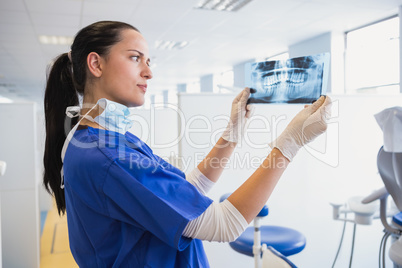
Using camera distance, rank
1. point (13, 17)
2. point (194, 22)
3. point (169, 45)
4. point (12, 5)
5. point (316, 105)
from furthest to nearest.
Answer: point (169, 45) → point (194, 22) → point (13, 17) → point (12, 5) → point (316, 105)

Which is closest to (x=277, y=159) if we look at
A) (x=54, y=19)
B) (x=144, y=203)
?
(x=144, y=203)

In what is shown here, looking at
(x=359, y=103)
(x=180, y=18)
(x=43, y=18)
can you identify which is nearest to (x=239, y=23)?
(x=180, y=18)

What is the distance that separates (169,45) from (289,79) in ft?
18.5

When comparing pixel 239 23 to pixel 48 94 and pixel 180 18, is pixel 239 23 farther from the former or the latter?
pixel 48 94

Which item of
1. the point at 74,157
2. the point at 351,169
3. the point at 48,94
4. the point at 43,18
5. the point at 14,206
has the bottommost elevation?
the point at 14,206

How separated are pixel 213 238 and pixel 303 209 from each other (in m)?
1.62

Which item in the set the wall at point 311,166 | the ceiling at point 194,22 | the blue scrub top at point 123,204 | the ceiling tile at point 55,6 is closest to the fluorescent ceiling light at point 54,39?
the ceiling at point 194,22

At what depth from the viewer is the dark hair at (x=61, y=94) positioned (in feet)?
3.10

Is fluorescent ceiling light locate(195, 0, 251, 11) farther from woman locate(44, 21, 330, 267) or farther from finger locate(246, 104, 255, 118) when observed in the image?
woman locate(44, 21, 330, 267)

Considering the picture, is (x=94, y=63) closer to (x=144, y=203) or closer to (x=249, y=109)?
(x=144, y=203)

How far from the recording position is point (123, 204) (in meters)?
0.75

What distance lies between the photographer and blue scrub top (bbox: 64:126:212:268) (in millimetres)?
752

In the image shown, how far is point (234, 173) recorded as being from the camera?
2102mm

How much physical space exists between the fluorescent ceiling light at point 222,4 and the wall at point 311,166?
7.66ft
